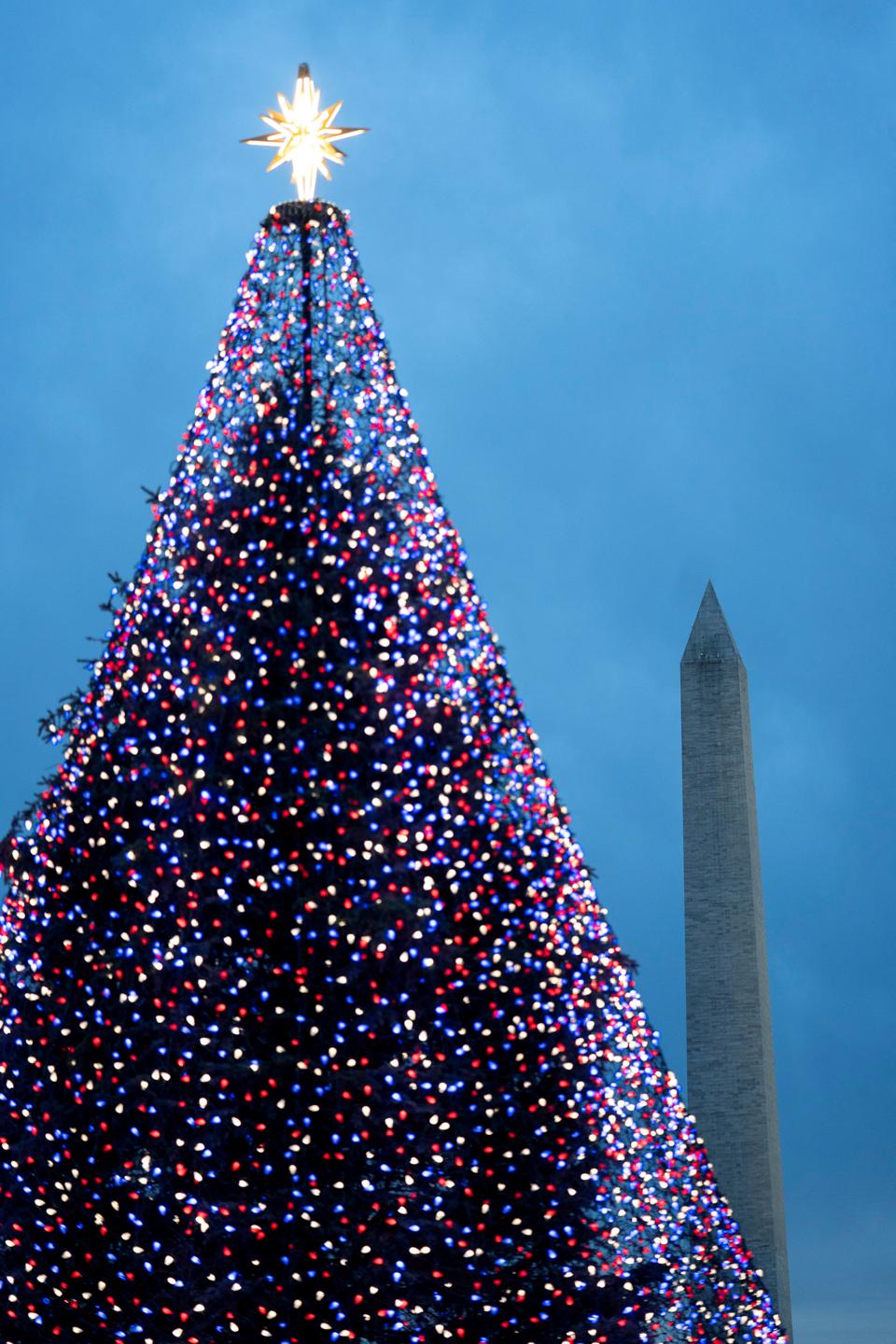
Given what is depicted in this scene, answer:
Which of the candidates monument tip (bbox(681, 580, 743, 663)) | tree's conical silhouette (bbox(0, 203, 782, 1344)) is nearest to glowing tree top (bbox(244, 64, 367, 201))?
tree's conical silhouette (bbox(0, 203, 782, 1344))

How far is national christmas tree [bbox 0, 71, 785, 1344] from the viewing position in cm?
824

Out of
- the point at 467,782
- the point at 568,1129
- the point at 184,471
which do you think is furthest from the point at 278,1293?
→ the point at 184,471

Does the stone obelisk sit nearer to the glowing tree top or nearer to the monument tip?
the monument tip

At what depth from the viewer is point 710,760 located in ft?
55.1

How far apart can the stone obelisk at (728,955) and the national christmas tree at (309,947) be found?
6.37 metres

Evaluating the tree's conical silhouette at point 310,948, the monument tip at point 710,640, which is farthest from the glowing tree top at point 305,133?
the monument tip at point 710,640

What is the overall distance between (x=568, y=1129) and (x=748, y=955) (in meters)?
7.75

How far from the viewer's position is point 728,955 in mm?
16375

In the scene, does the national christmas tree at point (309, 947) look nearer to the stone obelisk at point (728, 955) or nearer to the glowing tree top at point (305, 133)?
the glowing tree top at point (305, 133)

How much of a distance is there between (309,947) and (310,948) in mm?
10

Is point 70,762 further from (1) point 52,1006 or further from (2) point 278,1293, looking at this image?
(2) point 278,1293

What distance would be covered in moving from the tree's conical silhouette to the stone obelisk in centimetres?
640

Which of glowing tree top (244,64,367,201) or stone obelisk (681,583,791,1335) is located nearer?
glowing tree top (244,64,367,201)

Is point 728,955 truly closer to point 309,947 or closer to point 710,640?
point 710,640
